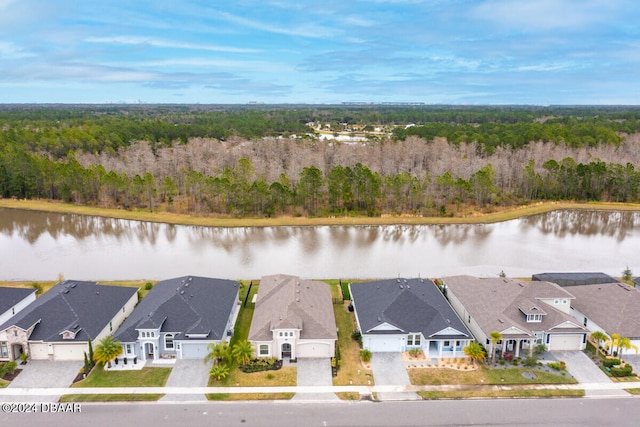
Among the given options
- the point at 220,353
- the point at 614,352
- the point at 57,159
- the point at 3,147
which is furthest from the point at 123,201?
the point at 614,352

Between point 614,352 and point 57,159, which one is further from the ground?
point 57,159

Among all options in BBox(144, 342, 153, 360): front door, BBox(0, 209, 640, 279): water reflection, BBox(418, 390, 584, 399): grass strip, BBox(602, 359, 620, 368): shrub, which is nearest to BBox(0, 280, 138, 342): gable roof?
BBox(144, 342, 153, 360): front door

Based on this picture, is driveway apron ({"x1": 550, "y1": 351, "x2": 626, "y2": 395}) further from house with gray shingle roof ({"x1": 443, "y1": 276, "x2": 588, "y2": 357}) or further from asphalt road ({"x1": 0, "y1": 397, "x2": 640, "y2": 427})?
asphalt road ({"x1": 0, "y1": 397, "x2": 640, "y2": 427})

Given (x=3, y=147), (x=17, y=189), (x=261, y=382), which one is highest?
(x=3, y=147)

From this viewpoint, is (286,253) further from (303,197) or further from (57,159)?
(57,159)

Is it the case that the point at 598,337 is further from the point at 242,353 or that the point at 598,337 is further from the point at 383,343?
the point at 242,353

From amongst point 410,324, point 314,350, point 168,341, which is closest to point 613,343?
point 410,324

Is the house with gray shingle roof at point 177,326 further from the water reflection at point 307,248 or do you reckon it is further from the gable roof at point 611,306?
the gable roof at point 611,306
